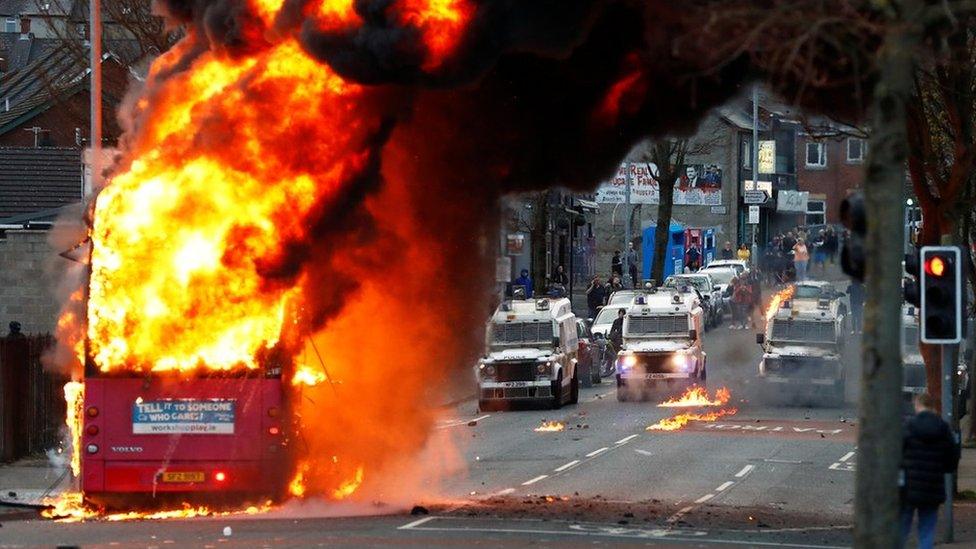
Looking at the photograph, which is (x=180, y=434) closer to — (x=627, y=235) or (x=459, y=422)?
(x=459, y=422)

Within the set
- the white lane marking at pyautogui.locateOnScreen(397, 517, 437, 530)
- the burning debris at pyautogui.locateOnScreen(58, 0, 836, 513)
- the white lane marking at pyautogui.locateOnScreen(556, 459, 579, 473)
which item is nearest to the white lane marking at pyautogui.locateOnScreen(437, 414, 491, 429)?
the white lane marking at pyautogui.locateOnScreen(556, 459, 579, 473)

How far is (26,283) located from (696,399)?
1553cm

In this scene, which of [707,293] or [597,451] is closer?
[597,451]

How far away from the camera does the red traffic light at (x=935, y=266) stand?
1631 cm

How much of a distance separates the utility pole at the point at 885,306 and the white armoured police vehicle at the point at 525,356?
24.5 metres

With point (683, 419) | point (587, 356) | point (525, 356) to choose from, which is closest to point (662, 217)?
point (587, 356)

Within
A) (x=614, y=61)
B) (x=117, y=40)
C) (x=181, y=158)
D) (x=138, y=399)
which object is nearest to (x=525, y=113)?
(x=614, y=61)

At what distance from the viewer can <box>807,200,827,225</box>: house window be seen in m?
87.1

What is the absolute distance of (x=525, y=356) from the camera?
3481 cm

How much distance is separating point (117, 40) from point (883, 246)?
31.9 m

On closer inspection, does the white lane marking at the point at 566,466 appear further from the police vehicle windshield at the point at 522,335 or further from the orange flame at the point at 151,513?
the police vehicle windshield at the point at 522,335

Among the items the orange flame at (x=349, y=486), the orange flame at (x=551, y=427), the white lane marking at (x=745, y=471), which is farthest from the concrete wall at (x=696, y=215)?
the orange flame at (x=349, y=486)

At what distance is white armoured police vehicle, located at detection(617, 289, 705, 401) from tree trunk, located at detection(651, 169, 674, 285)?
2223 cm

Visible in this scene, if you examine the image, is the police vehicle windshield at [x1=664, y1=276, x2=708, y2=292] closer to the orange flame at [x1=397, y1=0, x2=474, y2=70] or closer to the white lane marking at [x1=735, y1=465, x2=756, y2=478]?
the white lane marking at [x1=735, y1=465, x2=756, y2=478]
